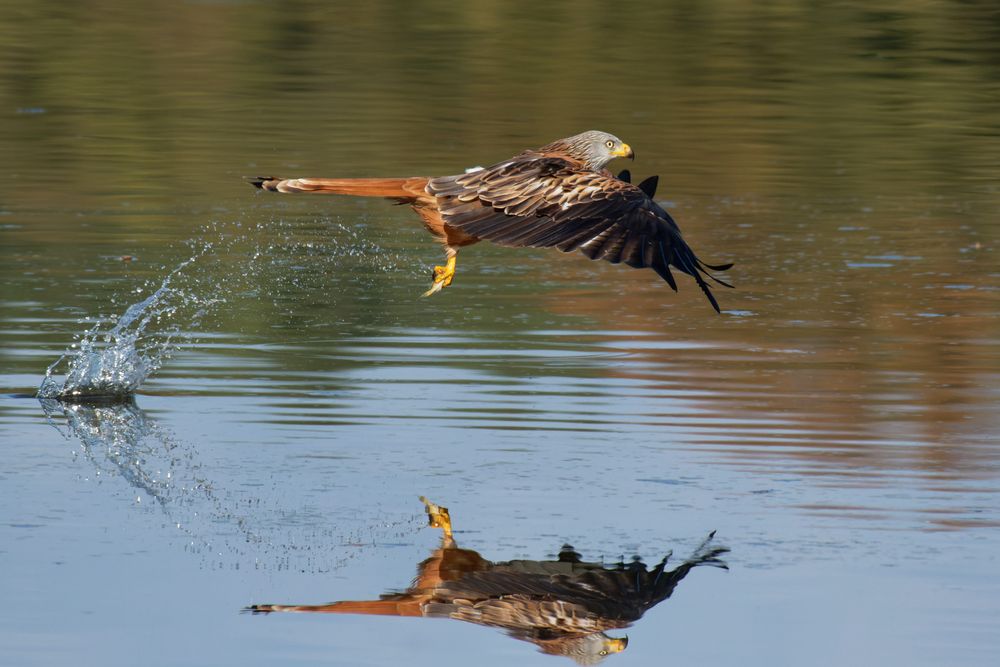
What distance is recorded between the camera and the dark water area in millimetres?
6406

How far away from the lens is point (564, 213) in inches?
312

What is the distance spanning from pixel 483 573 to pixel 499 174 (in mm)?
2448

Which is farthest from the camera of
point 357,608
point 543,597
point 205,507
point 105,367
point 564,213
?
point 105,367

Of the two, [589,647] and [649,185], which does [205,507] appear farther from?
[649,185]

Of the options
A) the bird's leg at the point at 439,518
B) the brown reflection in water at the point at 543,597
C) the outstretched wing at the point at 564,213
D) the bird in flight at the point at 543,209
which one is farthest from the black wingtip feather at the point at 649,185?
the brown reflection in water at the point at 543,597

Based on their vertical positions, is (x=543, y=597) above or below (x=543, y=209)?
below

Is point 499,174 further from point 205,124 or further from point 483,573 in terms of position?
point 205,124

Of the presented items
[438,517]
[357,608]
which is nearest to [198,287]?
[438,517]

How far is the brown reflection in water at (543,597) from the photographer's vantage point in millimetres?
5867

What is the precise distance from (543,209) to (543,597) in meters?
2.32

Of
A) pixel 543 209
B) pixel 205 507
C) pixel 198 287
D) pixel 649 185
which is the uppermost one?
pixel 543 209

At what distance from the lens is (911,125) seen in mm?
20328

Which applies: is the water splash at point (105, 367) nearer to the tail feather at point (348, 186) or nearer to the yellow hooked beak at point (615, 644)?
the tail feather at point (348, 186)

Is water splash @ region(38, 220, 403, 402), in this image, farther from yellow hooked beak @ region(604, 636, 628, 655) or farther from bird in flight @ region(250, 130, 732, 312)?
yellow hooked beak @ region(604, 636, 628, 655)
